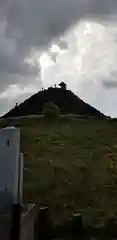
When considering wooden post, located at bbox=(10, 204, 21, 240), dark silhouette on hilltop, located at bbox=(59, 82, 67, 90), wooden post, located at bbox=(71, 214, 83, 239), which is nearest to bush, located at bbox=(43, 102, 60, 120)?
dark silhouette on hilltop, located at bbox=(59, 82, 67, 90)

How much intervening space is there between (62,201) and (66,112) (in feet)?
67.2

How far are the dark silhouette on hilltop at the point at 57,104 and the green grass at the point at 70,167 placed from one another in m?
6.84

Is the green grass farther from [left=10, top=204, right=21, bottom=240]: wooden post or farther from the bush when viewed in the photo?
[left=10, top=204, right=21, bottom=240]: wooden post

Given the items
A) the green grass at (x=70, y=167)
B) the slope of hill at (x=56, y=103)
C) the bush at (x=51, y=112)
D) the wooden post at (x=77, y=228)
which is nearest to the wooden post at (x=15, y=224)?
the green grass at (x=70, y=167)

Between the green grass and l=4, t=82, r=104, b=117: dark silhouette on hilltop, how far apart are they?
22.5ft

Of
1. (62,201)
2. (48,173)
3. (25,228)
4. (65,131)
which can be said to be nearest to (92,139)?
(65,131)

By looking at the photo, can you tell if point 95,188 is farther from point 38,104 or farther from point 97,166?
point 38,104

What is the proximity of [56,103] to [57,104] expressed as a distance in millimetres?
286

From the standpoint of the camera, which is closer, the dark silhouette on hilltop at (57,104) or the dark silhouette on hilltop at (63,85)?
the dark silhouette on hilltop at (57,104)

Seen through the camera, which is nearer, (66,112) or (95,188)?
(95,188)

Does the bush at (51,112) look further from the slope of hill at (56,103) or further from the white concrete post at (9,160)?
the white concrete post at (9,160)

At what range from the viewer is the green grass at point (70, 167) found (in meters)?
23.7

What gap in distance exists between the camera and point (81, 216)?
866 inches

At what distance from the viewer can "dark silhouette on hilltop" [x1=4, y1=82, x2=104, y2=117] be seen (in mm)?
44344
